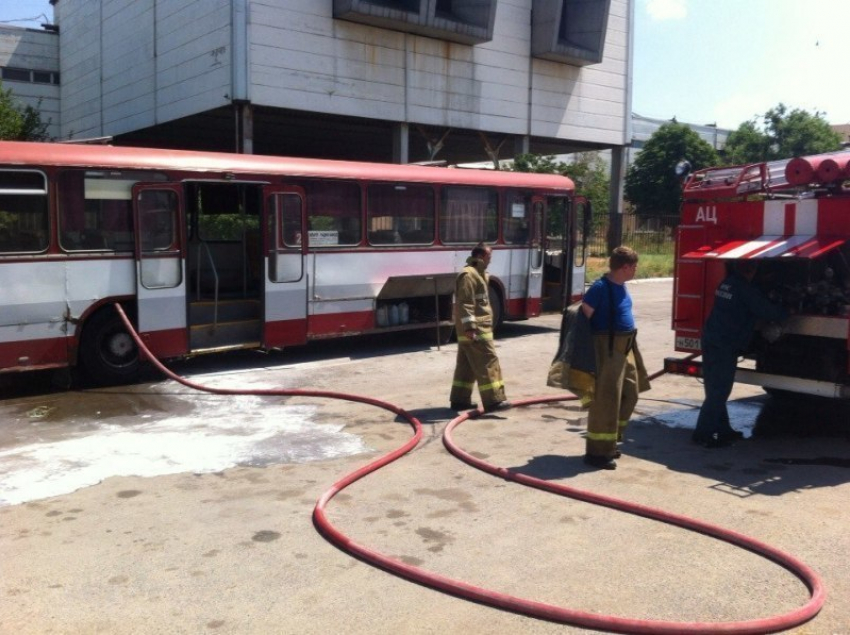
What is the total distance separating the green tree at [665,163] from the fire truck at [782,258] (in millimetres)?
34086

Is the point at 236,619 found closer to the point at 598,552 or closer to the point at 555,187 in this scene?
the point at 598,552

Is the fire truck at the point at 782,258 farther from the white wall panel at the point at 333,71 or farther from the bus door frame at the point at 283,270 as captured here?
the white wall panel at the point at 333,71

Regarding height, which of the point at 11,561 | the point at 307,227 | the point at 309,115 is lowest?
the point at 11,561

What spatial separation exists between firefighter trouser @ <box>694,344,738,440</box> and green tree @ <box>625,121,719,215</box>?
3537 cm

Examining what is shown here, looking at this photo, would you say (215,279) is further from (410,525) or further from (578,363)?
(410,525)

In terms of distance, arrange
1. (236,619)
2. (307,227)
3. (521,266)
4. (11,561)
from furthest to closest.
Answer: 1. (521,266)
2. (307,227)
3. (11,561)
4. (236,619)

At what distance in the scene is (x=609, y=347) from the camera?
6461 mm

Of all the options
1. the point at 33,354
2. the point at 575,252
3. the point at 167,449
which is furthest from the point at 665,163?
Answer: the point at 167,449

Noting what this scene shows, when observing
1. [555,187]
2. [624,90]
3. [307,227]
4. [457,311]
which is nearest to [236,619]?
[457,311]

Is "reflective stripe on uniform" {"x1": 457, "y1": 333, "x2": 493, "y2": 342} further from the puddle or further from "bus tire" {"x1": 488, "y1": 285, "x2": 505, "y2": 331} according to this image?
"bus tire" {"x1": 488, "y1": 285, "x2": 505, "y2": 331}

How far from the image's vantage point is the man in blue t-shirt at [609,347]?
644cm

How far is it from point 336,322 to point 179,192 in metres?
2.89

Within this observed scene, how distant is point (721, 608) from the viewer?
13.3 ft

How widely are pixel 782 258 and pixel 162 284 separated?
22.6 ft
